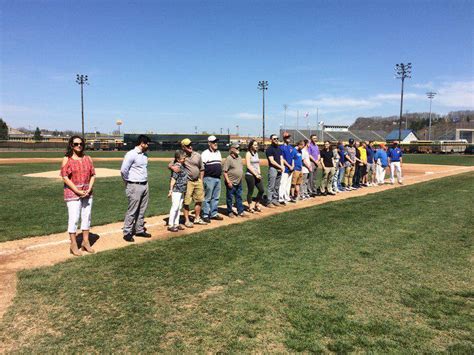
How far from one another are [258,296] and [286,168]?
6505mm

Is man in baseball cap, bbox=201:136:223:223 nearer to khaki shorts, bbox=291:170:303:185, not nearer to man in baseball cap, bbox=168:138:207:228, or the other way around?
man in baseball cap, bbox=168:138:207:228

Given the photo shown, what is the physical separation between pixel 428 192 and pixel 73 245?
38.4 ft

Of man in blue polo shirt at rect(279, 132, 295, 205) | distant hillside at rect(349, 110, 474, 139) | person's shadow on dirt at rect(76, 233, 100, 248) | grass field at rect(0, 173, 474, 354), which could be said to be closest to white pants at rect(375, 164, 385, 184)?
man in blue polo shirt at rect(279, 132, 295, 205)

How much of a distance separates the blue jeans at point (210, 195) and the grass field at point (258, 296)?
1.17m

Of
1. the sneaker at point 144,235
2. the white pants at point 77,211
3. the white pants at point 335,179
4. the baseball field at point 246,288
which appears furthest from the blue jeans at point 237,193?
the white pants at point 335,179

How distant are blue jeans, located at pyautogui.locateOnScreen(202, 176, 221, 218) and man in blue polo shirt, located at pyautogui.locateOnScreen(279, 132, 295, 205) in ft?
8.94

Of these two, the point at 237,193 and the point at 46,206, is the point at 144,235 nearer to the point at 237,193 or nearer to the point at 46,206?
the point at 237,193

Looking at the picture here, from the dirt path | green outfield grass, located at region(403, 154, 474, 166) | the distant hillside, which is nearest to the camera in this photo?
the dirt path

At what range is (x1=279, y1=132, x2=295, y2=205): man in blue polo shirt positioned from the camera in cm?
1014

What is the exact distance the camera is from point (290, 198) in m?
11.2

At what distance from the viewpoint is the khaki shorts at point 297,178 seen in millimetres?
10836

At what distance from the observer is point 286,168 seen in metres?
10.3

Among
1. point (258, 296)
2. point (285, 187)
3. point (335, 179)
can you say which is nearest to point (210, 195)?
point (285, 187)

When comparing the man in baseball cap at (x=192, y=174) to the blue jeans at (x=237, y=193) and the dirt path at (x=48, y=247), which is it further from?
the blue jeans at (x=237, y=193)
